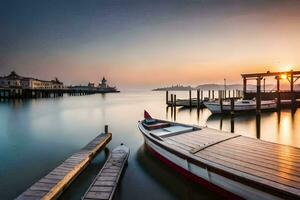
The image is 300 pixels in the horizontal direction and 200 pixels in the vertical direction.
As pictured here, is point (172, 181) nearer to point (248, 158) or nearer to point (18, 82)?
point (248, 158)

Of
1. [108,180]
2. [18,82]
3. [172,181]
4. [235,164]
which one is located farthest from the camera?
[18,82]

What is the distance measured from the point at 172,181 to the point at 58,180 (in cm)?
422

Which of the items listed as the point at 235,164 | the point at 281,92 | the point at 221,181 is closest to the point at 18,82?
the point at 281,92

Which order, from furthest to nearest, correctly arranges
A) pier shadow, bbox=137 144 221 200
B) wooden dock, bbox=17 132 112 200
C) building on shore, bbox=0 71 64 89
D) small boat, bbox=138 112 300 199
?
building on shore, bbox=0 71 64 89
pier shadow, bbox=137 144 221 200
wooden dock, bbox=17 132 112 200
small boat, bbox=138 112 300 199


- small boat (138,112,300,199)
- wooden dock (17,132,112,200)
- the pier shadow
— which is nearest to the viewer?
small boat (138,112,300,199)

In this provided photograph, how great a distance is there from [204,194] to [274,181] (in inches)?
104

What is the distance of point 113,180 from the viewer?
6562mm

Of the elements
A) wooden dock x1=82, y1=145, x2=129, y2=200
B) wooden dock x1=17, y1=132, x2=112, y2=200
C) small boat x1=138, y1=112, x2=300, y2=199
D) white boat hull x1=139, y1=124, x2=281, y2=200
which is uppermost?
small boat x1=138, y1=112, x2=300, y2=199

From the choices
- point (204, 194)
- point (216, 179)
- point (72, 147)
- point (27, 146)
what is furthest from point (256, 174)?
point (27, 146)

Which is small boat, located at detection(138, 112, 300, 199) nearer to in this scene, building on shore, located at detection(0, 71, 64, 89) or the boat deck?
the boat deck

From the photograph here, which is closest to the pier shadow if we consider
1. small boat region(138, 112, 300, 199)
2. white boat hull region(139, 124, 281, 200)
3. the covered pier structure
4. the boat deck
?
small boat region(138, 112, 300, 199)

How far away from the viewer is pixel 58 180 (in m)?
6.36

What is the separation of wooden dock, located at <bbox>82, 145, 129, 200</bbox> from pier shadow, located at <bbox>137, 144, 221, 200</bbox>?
140 centimetres

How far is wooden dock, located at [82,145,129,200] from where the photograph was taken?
5.62 m
